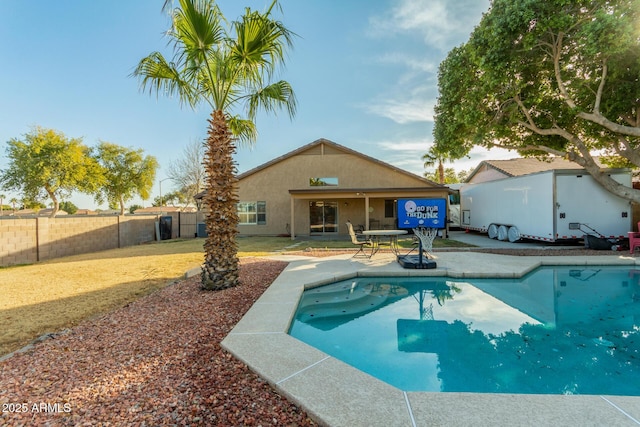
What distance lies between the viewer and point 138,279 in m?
7.45

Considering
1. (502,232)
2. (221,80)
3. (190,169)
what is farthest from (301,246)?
(190,169)

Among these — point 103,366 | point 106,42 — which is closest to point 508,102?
point 103,366

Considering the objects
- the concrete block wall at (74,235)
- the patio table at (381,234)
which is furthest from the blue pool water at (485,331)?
the concrete block wall at (74,235)

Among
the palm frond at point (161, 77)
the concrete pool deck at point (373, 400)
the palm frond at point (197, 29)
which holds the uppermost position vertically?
the palm frond at point (197, 29)

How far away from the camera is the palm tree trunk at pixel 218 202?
5.87m

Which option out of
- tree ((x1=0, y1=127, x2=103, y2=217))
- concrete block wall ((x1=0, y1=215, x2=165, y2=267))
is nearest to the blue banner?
concrete block wall ((x1=0, y1=215, x2=165, y2=267))

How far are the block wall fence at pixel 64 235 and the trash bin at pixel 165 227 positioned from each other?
74 cm

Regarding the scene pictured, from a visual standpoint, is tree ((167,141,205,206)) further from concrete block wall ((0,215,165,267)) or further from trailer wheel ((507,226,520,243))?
trailer wheel ((507,226,520,243))

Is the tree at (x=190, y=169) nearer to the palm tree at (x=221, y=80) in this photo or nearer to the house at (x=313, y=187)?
the house at (x=313, y=187)

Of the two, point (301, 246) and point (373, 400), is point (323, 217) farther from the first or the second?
point (373, 400)

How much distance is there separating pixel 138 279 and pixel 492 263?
9.72 meters

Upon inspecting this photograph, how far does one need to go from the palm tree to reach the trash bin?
15.0 meters

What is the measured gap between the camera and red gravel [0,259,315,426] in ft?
7.26

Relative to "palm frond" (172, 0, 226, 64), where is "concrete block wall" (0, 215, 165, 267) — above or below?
below
